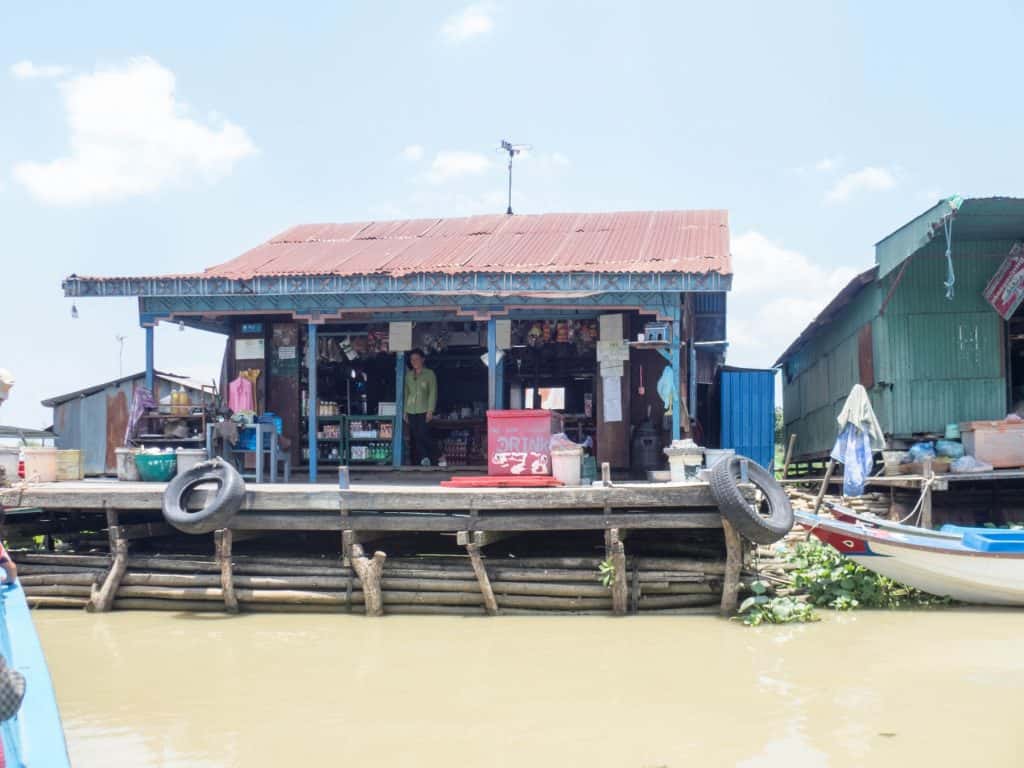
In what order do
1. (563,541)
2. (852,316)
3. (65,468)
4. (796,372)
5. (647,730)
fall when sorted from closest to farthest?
(647,730)
(563,541)
(65,468)
(852,316)
(796,372)

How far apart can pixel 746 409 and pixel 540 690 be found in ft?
26.4

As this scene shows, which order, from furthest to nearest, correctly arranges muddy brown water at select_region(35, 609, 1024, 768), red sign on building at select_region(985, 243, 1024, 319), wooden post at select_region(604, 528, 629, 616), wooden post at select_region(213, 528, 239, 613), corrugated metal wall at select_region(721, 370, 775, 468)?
corrugated metal wall at select_region(721, 370, 775, 468) → red sign on building at select_region(985, 243, 1024, 319) → wooden post at select_region(213, 528, 239, 613) → wooden post at select_region(604, 528, 629, 616) → muddy brown water at select_region(35, 609, 1024, 768)

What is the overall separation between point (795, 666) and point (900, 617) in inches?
101

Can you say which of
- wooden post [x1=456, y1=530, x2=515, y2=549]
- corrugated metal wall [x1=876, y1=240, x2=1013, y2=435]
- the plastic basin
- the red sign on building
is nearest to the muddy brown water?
wooden post [x1=456, y1=530, x2=515, y2=549]

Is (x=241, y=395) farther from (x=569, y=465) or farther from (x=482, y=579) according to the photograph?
(x=569, y=465)

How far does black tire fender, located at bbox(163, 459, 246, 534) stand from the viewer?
10.2 meters

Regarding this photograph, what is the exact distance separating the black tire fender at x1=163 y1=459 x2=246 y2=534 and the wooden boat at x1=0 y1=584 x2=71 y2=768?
404 centimetres

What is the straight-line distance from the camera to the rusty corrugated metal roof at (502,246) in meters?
12.6

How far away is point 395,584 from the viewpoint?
10367mm

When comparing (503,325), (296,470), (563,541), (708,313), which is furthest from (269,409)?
(708,313)

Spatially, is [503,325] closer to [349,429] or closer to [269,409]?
[349,429]

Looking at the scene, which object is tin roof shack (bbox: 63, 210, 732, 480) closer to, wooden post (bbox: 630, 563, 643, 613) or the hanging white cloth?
the hanging white cloth

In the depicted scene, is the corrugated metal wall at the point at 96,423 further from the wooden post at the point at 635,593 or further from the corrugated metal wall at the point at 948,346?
the corrugated metal wall at the point at 948,346

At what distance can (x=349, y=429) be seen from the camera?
14.5m
